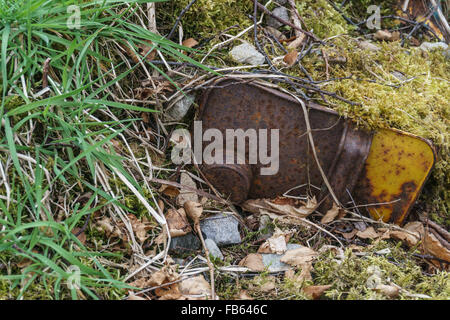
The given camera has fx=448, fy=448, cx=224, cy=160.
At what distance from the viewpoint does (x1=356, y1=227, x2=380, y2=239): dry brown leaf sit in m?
2.03

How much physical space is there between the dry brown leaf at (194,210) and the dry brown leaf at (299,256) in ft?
1.32

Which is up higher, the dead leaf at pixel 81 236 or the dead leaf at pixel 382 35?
the dead leaf at pixel 382 35

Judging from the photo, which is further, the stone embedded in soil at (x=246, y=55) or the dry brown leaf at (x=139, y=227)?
the stone embedded in soil at (x=246, y=55)

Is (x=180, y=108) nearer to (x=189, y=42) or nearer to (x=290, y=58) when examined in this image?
(x=189, y=42)

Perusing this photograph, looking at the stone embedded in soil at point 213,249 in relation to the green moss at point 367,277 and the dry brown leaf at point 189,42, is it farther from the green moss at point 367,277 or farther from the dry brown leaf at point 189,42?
the dry brown leaf at point 189,42

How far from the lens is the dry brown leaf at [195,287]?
1646 mm

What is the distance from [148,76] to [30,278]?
101 centimetres

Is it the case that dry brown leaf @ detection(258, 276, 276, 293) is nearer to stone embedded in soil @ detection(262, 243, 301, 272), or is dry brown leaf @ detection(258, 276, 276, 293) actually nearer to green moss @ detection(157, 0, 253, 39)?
stone embedded in soil @ detection(262, 243, 301, 272)

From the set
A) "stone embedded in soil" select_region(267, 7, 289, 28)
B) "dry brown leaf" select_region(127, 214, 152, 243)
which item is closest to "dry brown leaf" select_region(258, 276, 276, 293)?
"dry brown leaf" select_region(127, 214, 152, 243)

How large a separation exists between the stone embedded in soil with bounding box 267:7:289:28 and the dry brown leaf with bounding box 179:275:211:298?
143 centimetres

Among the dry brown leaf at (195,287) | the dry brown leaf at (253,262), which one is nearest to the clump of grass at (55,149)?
the dry brown leaf at (195,287)

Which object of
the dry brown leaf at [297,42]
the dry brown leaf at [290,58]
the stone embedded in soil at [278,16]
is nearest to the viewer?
the dry brown leaf at [290,58]

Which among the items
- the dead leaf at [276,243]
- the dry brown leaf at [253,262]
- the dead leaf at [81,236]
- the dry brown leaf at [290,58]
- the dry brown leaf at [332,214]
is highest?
the dry brown leaf at [290,58]
